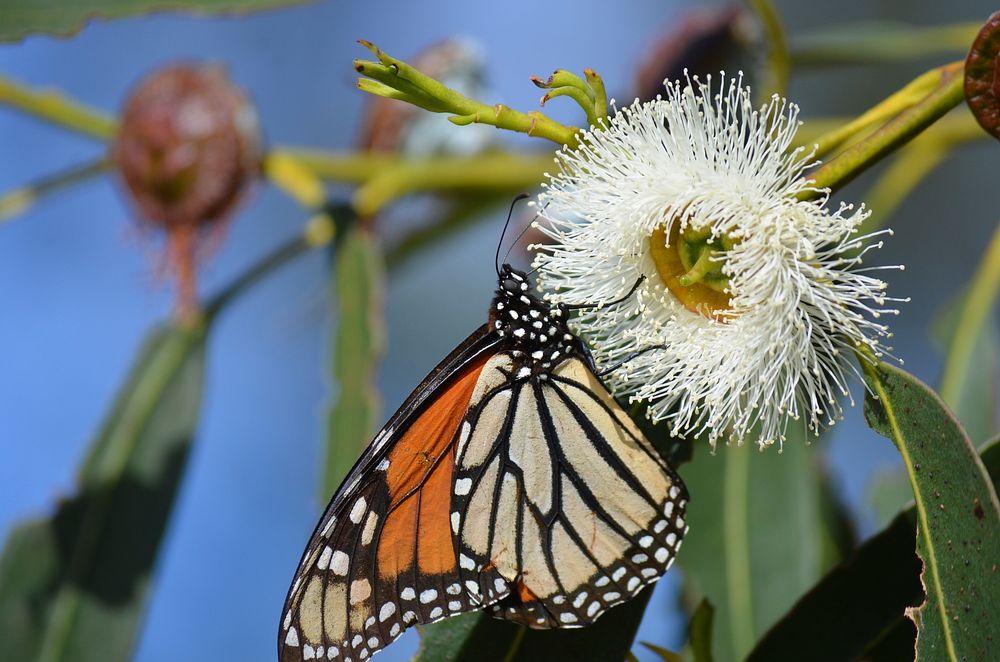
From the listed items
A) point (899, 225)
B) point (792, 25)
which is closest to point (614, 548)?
point (899, 225)

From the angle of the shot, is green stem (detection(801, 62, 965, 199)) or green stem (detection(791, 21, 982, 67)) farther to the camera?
green stem (detection(791, 21, 982, 67))

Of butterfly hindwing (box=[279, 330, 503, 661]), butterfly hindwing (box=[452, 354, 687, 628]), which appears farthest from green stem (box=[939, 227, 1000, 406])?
butterfly hindwing (box=[279, 330, 503, 661])

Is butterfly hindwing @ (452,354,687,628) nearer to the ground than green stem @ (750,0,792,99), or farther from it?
nearer to the ground

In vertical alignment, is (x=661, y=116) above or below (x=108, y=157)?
below

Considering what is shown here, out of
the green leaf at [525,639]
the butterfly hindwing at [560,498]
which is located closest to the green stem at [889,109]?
the butterfly hindwing at [560,498]

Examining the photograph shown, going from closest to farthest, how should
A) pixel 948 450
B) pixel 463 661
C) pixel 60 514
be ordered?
pixel 948 450 < pixel 463 661 < pixel 60 514

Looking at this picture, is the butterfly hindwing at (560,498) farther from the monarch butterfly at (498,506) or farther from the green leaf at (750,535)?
the green leaf at (750,535)

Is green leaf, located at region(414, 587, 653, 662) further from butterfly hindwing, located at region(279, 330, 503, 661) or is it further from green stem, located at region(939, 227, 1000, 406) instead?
green stem, located at region(939, 227, 1000, 406)

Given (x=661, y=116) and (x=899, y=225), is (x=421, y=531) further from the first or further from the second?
(x=899, y=225)

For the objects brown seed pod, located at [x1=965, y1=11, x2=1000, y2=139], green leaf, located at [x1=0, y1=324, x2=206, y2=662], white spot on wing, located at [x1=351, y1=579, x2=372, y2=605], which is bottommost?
white spot on wing, located at [x1=351, y1=579, x2=372, y2=605]
